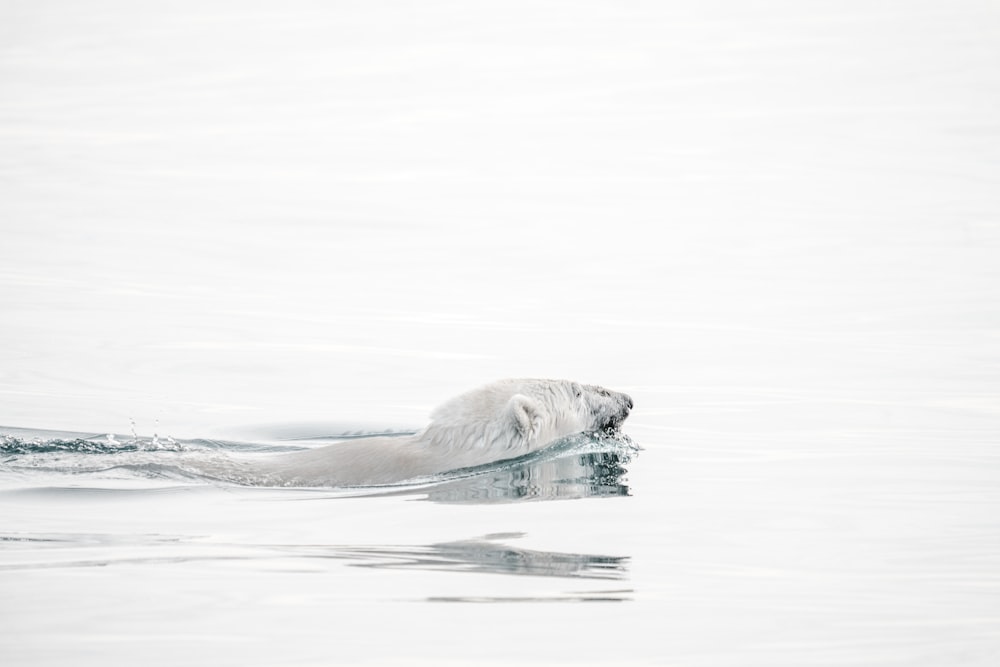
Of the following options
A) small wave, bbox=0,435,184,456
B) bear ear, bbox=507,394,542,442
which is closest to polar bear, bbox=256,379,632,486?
bear ear, bbox=507,394,542,442

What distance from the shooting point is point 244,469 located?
10.9 m

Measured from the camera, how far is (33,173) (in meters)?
24.9

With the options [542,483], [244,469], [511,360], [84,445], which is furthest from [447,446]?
[511,360]

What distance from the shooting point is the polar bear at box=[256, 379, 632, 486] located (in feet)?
35.6

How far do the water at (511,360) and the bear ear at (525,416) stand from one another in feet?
0.83

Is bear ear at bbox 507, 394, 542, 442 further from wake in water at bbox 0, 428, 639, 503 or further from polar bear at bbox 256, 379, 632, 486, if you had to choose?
wake in water at bbox 0, 428, 639, 503

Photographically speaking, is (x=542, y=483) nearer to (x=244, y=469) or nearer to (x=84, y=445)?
(x=244, y=469)

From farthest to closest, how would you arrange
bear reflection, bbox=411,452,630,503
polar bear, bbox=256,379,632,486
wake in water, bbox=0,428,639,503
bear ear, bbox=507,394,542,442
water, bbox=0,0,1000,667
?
bear ear, bbox=507,394,542,442 < polar bear, bbox=256,379,632,486 < wake in water, bbox=0,428,639,503 < bear reflection, bbox=411,452,630,503 < water, bbox=0,0,1000,667

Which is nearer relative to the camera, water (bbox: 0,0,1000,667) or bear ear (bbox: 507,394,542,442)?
water (bbox: 0,0,1000,667)

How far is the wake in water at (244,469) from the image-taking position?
10.7m

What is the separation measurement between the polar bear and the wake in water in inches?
3.3

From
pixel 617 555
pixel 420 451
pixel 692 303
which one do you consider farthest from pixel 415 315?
pixel 617 555

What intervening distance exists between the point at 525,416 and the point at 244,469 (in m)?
1.96

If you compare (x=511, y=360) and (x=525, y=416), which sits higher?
(x=511, y=360)
